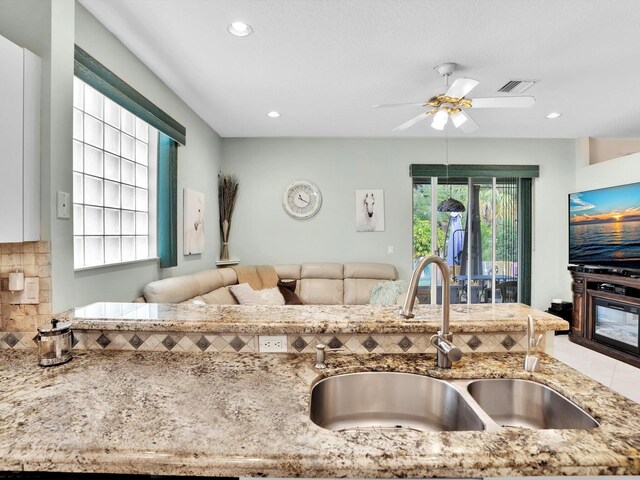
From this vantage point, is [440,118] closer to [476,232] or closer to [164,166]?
[164,166]

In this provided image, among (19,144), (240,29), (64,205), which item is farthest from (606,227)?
(19,144)

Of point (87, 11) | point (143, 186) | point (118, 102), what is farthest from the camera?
point (143, 186)

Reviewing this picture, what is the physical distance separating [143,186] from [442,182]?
12.6 feet

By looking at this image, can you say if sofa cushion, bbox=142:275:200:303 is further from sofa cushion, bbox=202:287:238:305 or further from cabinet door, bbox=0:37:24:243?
cabinet door, bbox=0:37:24:243

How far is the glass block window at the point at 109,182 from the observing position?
227cm

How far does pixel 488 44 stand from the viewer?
2.47 meters

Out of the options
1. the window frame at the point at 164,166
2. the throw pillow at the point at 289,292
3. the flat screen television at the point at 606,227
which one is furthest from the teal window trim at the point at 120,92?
the flat screen television at the point at 606,227

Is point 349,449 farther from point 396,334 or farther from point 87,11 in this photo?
point 87,11

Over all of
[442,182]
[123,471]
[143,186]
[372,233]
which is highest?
[442,182]

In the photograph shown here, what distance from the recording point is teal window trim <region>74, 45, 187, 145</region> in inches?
81.3

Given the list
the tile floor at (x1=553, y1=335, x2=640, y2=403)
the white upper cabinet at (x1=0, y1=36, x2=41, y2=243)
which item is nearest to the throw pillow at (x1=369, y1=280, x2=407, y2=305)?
the tile floor at (x1=553, y1=335, x2=640, y2=403)

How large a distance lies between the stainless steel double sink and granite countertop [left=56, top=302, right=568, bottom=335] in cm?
20

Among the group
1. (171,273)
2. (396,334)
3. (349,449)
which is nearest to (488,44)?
(396,334)

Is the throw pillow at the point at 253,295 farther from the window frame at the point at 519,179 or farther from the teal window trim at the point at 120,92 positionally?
the window frame at the point at 519,179
